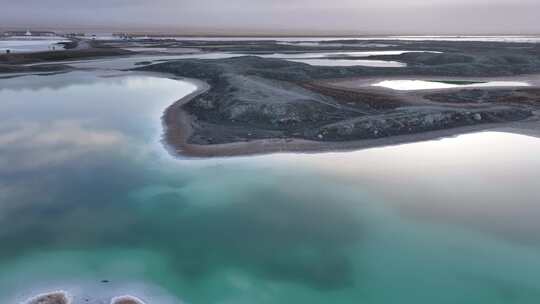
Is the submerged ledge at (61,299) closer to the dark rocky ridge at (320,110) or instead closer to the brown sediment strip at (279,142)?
the brown sediment strip at (279,142)

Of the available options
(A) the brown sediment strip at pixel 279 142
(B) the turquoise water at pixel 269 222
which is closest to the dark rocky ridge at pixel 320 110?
(A) the brown sediment strip at pixel 279 142

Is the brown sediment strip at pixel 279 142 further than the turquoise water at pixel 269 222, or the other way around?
the brown sediment strip at pixel 279 142

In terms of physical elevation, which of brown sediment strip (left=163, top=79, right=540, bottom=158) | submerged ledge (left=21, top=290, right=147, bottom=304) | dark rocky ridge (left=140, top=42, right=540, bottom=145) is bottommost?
submerged ledge (left=21, top=290, right=147, bottom=304)

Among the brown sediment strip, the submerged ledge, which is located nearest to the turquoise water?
the submerged ledge

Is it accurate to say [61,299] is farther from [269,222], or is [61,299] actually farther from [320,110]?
[320,110]

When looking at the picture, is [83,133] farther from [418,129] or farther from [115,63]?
Result: [115,63]

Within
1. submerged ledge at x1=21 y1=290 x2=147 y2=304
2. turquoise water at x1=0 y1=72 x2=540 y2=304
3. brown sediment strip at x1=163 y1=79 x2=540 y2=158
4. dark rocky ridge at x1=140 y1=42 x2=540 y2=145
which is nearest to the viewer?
submerged ledge at x1=21 y1=290 x2=147 y2=304

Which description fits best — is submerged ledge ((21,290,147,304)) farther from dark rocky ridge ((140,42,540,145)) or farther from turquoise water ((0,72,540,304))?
dark rocky ridge ((140,42,540,145))

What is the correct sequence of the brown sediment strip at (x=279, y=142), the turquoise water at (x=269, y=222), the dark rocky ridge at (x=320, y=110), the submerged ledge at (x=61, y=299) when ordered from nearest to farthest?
the submerged ledge at (x=61, y=299), the turquoise water at (x=269, y=222), the brown sediment strip at (x=279, y=142), the dark rocky ridge at (x=320, y=110)
